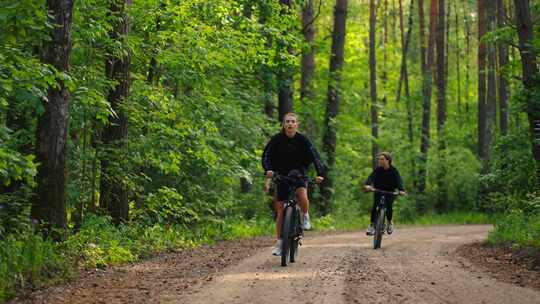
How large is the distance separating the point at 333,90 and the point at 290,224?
17.4 metres

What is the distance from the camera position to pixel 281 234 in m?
10.7

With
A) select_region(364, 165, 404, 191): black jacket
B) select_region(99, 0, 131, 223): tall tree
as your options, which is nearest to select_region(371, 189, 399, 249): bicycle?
select_region(364, 165, 404, 191): black jacket

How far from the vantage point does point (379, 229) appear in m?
14.4

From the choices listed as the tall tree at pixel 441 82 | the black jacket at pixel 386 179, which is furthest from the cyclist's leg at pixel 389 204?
the tall tree at pixel 441 82

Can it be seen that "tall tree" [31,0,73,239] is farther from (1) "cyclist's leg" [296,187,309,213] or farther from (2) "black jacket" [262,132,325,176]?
(1) "cyclist's leg" [296,187,309,213]

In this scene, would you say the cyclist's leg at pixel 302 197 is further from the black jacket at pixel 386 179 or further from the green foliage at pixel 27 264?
the black jacket at pixel 386 179

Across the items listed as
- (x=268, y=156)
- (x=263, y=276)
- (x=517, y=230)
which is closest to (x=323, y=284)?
(x=263, y=276)

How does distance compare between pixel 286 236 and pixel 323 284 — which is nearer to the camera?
pixel 323 284

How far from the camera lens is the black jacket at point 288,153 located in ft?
36.1

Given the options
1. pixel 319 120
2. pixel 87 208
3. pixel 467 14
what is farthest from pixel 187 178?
pixel 467 14

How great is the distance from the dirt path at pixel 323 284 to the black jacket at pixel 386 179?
10.3 ft

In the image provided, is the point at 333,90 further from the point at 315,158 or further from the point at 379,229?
the point at 315,158

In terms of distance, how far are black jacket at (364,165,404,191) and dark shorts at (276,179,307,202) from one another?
448cm

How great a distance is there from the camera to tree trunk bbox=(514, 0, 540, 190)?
50.0 feet
